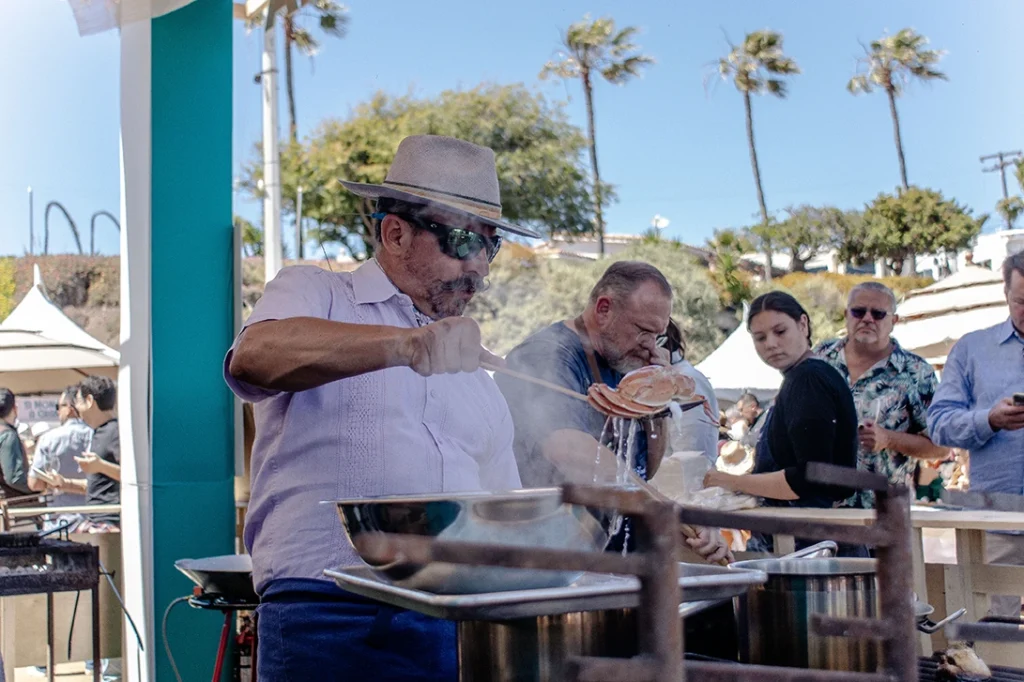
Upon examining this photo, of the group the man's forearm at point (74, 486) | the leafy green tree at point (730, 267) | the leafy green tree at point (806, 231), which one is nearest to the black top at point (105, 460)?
the man's forearm at point (74, 486)

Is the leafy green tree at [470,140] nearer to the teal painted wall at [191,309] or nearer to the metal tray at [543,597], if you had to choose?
the teal painted wall at [191,309]

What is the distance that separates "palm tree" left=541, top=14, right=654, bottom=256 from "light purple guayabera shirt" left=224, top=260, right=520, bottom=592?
397cm

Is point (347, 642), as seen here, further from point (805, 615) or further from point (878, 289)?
point (878, 289)

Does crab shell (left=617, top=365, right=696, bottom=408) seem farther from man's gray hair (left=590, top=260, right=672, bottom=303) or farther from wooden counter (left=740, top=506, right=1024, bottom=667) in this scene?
wooden counter (left=740, top=506, right=1024, bottom=667)

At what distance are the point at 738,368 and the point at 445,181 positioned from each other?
30.1 ft

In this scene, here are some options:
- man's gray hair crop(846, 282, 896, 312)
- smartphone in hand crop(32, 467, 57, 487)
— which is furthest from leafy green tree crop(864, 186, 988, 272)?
smartphone in hand crop(32, 467, 57, 487)

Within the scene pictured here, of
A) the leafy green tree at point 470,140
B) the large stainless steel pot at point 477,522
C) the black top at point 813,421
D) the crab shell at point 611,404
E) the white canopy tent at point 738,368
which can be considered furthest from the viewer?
the white canopy tent at point 738,368

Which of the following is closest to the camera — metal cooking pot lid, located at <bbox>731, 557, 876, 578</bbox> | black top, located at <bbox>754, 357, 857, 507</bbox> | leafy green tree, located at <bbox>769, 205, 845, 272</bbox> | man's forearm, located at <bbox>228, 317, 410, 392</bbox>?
metal cooking pot lid, located at <bbox>731, 557, 876, 578</bbox>

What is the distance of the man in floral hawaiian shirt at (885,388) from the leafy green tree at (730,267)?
924cm

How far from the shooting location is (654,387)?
237 cm

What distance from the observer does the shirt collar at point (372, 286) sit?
2059 millimetres

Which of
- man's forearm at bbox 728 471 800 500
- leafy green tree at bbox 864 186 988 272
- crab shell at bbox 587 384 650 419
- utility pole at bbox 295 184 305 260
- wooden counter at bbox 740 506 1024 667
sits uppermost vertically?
leafy green tree at bbox 864 186 988 272

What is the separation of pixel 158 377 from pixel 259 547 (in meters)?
2.33

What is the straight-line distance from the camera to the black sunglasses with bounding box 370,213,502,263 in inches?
80.1
